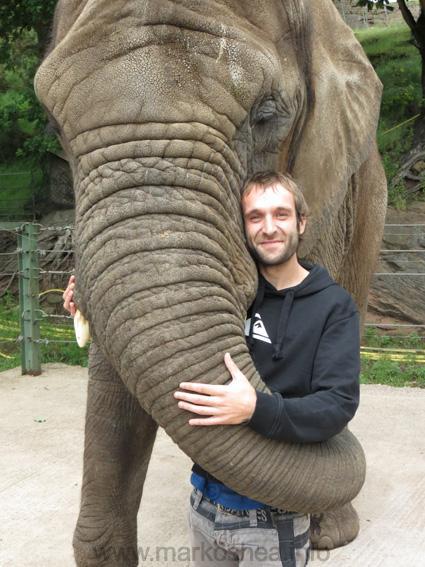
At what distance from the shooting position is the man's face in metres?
2.38

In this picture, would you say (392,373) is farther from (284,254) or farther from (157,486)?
(284,254)

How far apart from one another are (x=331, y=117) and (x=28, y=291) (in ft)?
18.9

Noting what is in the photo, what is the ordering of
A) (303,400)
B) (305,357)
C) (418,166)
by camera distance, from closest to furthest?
(303,400), (305,357), (418,166)

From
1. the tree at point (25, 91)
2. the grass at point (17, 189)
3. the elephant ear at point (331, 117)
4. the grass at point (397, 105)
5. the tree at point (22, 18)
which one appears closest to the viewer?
the elephant ear at point (331, 117)

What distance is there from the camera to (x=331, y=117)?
3010 mm

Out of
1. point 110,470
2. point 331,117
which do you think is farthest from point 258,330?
point 110,470

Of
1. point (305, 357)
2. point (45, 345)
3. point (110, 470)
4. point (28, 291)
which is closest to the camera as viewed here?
point (305, 357)

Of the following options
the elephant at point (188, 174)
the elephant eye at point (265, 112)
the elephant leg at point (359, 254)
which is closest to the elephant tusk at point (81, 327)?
the elephant at point (188, 174)

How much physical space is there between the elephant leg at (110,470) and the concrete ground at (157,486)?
1.81ft

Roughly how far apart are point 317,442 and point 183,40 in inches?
48.2

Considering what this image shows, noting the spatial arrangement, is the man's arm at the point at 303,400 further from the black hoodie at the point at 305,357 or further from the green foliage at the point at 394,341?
the green foliage at the point at 394,341

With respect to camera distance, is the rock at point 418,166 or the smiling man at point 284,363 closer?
the smiling man at point 284,363

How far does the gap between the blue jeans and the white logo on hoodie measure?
52 centimetres

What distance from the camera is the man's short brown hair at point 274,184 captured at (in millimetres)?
2418
